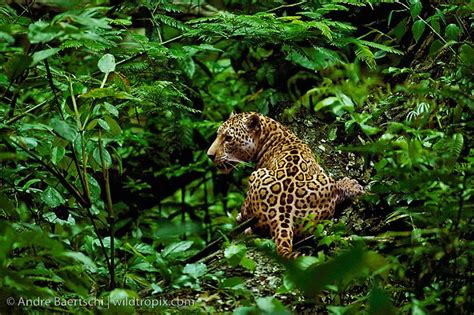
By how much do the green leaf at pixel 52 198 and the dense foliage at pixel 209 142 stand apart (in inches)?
0.5

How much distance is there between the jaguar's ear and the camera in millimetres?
6366

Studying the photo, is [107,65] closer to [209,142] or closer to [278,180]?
[278,180]

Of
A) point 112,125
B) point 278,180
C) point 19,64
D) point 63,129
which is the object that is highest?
point 19,64

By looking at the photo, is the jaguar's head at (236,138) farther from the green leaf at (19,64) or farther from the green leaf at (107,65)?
the green leaf at (19,64)

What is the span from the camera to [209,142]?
321 inches

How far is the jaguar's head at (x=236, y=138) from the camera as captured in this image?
637 cm

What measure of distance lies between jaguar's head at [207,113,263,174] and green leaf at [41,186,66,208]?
1.97 metres

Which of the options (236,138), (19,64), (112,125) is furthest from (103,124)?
(236,138)

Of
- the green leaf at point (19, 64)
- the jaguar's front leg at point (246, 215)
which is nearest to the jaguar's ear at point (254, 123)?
the jaguar's front leg at point (246, 215)

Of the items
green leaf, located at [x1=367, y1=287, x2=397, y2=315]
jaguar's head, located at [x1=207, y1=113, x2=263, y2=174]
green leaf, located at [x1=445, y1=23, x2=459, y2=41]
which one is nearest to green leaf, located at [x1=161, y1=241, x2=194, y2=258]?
jaguar's head, located at [x1=207, y1=113, x2=263, y2=174]

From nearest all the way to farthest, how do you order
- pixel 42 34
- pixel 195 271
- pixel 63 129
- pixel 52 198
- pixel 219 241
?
1. pixel 42 34
2. pixel 63 129
3. pixel 195 271
4. pixel 52 198
5. pixel 219 241

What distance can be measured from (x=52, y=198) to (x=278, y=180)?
1724 mm

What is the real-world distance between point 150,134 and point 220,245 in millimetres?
2465

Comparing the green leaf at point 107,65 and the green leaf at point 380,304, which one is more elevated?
the green leaf at point 107,65
